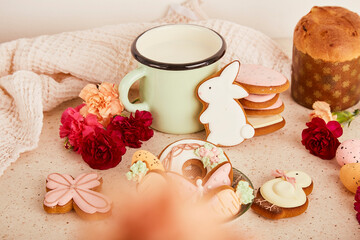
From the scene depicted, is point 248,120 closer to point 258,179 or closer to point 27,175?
point 258,179

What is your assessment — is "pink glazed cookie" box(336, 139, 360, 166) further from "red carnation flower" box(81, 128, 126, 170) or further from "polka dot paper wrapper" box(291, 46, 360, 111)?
"red carnation flower" box(81, 128, 126, 170)

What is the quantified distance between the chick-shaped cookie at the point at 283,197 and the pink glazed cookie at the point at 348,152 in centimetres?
8

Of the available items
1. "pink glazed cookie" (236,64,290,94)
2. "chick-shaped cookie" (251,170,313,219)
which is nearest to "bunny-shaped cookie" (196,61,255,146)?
"pink glazed cookie" (236,64,290,94)

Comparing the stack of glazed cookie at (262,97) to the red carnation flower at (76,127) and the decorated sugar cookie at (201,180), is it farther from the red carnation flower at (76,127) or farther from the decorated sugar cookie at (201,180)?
the red carnation flower at (76,127)

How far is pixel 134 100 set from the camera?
1010mm

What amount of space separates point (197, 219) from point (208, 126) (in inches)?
8.9

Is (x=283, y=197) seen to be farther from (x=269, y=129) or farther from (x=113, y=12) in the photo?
(x=113, y=12)

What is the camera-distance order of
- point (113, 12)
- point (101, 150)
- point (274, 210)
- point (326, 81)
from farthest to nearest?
point (113, 12), point (326, 81), point (101, 150), point (274, 210)

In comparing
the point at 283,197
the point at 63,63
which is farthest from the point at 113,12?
the point at 283,197

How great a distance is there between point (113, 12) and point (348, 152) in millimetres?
707

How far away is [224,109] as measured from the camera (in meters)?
0.84

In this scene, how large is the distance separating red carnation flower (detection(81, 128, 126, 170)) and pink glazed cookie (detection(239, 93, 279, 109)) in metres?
0.26

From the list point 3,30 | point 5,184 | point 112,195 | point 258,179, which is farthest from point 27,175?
point 3,30

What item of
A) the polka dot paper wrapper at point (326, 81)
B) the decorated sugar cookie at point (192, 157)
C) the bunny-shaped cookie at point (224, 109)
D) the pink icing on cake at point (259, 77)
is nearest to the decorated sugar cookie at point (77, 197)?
the decorated sugar cookie at point (192, 157)
